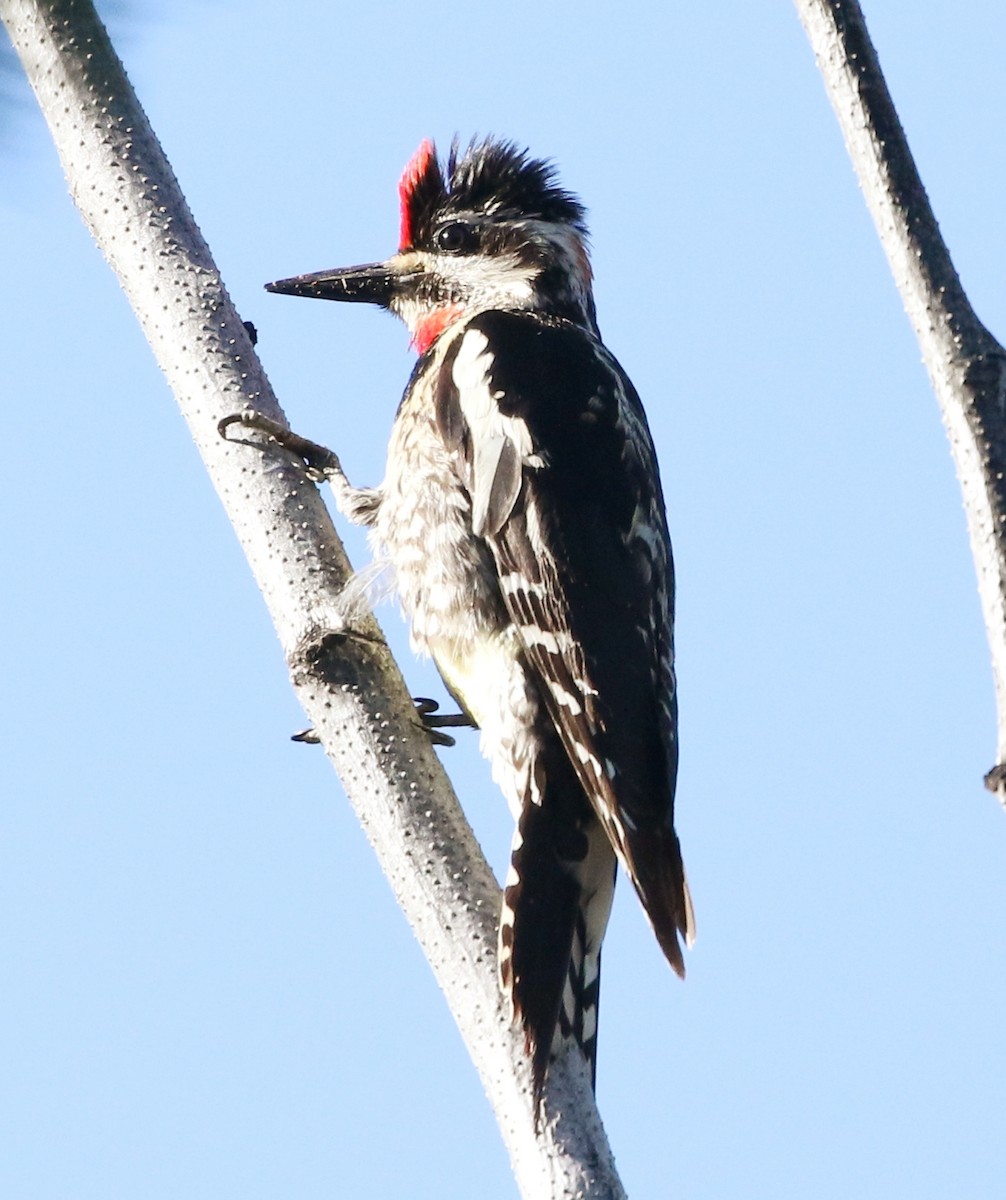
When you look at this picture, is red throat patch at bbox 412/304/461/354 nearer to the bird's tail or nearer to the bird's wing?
the bird's wing

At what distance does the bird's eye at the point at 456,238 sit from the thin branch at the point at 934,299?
2445mm

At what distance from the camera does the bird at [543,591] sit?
2.80 metres

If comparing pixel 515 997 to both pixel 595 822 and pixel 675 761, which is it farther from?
pixel 675 761

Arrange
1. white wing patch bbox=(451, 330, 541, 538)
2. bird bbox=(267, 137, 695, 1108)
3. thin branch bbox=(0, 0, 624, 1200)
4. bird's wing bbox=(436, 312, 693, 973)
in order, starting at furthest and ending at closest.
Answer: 1. white wing patch bbox=(451, 330, 541, 538)
2. bird's wing bbox=(436, 312, 693, 973)
3. bird bbox=(267, 137, 695, 1108)
4. thin branch bbox=(0, 0, 624, 1200)

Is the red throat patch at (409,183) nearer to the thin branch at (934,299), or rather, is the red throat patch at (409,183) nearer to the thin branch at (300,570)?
the thin branch at (300,570)

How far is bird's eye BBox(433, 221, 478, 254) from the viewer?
4.51m

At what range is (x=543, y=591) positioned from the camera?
3326 millimetres

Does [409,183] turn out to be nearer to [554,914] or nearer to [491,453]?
[491,453]

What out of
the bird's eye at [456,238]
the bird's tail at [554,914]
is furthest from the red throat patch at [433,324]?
the bird's tail at [554,914]

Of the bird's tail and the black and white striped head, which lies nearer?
the bird's tail

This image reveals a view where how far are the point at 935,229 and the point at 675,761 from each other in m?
1.53

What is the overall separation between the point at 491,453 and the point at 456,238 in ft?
3.87

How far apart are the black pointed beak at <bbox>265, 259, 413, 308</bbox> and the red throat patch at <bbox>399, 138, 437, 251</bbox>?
0.10m

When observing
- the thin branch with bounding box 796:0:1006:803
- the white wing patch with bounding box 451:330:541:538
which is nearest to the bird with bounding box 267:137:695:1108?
the white wing patch with bounding box 451:330:541:538
